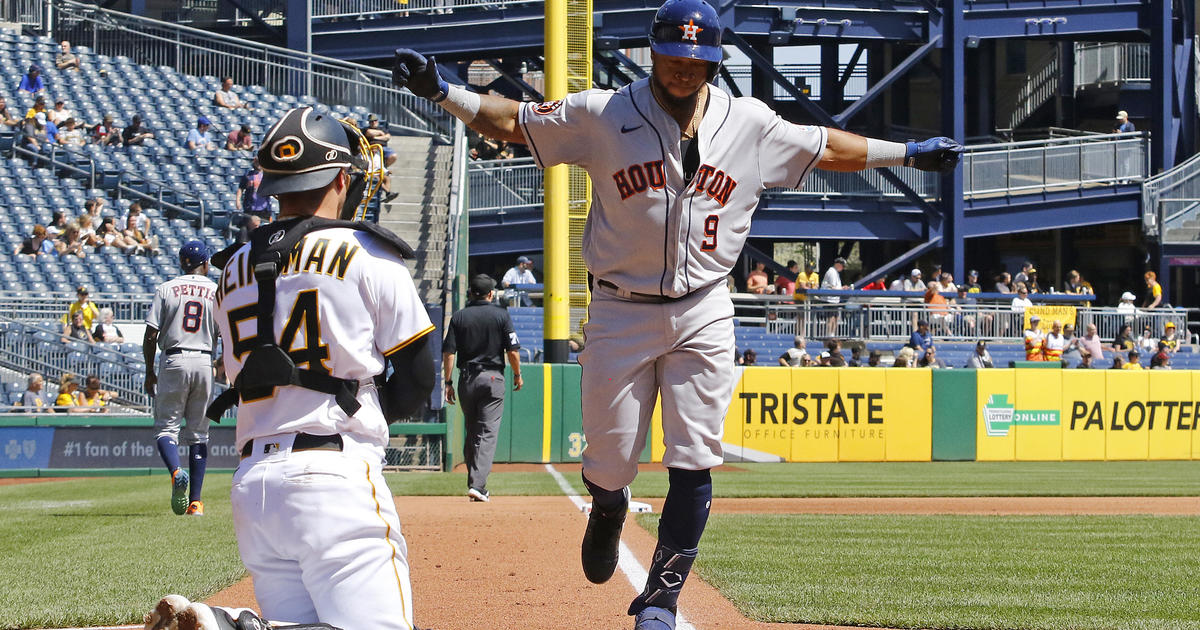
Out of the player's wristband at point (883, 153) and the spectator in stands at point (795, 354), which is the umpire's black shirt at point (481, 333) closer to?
the player's wristband at point (883, 153)

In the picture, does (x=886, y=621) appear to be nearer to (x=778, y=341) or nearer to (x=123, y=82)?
(x=778, y=341)

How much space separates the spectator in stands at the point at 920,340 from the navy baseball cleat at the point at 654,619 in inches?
719

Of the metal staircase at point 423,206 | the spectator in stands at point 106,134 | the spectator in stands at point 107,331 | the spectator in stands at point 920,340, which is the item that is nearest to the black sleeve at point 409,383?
the spectator in stands at point 107,331

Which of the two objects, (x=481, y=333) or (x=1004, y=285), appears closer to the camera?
(x=481, y=333)

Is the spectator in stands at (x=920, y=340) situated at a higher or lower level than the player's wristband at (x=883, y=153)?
lower

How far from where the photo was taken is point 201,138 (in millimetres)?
25594

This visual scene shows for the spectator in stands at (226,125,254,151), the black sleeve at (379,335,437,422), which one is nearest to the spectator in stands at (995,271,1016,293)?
the spectator in stands at (226,125,254,151)

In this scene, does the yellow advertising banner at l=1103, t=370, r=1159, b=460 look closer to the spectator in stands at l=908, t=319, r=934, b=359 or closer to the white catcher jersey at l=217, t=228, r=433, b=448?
the spectator in stands at l=908, t=319, r=934, b=359

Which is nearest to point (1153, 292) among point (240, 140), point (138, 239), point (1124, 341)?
point (1124, 341)

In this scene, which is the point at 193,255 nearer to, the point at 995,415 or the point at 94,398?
the point at 94,398

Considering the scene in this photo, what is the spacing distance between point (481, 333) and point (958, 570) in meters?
5.84

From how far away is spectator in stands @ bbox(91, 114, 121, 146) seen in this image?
82.0ft

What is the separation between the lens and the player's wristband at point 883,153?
17.4 ft

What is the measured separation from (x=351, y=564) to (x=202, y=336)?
23.6ft
